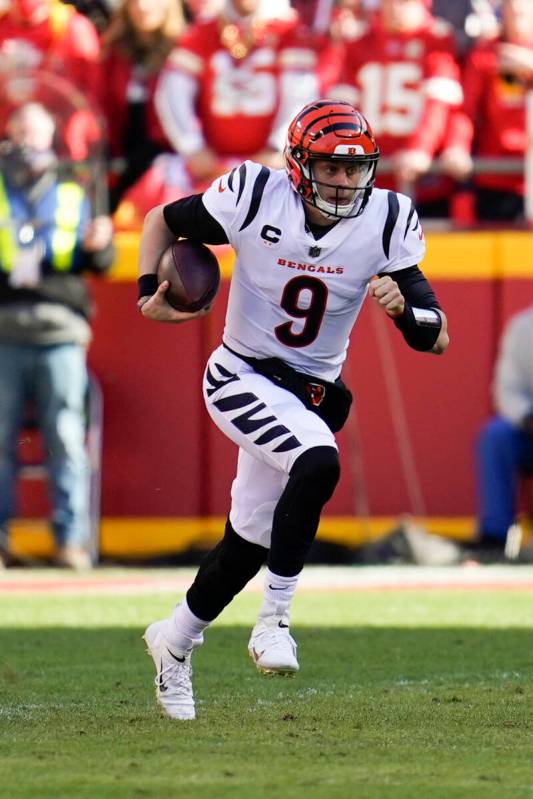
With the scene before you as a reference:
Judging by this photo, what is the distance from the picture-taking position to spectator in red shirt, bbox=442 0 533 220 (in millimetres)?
11008

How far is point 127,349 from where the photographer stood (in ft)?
35.6

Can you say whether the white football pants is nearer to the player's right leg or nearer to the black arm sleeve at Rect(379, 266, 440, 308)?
the player's right leg

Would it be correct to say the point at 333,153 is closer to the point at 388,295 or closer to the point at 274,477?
the point at 388,295

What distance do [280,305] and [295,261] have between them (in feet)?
0.49

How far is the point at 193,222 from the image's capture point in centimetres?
542

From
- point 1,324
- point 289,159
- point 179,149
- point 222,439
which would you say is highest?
point 289,159

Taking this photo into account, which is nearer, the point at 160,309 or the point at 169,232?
the point at 160,309

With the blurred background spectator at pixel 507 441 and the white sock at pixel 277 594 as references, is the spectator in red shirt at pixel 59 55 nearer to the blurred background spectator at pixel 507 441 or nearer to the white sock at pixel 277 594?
the blurred background spectator at pixel 507 441

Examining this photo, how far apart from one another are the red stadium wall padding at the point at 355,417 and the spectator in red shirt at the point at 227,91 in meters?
0.85

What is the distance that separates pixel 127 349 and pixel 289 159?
559cm

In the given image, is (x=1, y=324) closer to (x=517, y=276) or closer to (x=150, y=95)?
(x=150, y=95)

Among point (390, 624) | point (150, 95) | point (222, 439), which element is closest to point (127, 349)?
point (222, 439)

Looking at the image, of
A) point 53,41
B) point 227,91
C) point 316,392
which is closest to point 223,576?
point 316,392

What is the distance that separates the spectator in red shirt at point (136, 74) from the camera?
10797 mm
